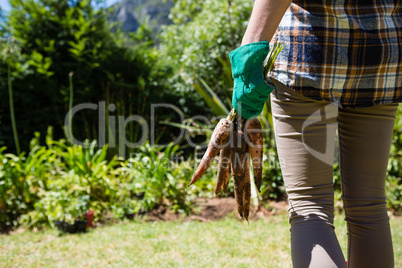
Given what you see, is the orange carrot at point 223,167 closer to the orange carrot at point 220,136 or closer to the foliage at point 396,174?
the orange carrot at point 220,136

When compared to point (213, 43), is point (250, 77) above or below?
below

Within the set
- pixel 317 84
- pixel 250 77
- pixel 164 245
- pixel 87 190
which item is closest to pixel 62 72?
pixel 87 190

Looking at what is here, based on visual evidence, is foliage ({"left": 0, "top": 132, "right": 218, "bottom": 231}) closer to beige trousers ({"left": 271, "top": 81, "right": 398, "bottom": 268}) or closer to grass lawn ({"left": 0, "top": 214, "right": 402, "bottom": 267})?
grass lawn ({"left": 0, "top": 214, "right": 402, "bottom": 267})

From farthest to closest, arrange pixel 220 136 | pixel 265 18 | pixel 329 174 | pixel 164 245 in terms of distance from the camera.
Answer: pixel 164 245
pixel 220 136
pixel 329 174
pixel 265 18

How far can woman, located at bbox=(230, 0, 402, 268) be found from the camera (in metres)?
1.22

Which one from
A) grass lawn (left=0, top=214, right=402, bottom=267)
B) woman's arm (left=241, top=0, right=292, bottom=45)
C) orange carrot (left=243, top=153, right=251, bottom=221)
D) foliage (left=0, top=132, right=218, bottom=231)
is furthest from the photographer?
foliage (left=0, top=132, right=218, bottom=231)

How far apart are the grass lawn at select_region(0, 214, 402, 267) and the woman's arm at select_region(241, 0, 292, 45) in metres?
1.52

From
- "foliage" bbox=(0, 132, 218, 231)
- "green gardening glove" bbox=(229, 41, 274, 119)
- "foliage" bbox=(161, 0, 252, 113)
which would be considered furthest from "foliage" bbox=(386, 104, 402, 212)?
"green gardening glove" bbox=(229, 41, 274, 119)

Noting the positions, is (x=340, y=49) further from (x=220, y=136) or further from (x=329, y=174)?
(x=220, y=136)

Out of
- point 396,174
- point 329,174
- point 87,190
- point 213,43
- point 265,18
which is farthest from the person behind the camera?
point 213,43

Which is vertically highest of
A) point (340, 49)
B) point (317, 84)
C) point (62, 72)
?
point (62, 72)

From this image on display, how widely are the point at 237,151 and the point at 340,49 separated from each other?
51 cm

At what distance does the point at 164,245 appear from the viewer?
106 inches

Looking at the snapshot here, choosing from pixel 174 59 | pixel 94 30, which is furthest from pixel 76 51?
pixel 174 59
